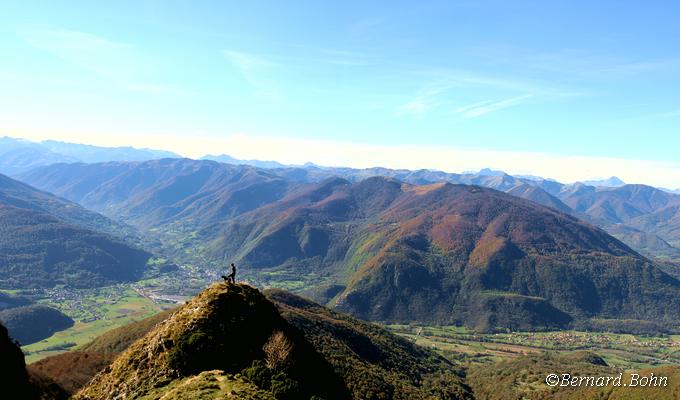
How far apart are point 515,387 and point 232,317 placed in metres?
169

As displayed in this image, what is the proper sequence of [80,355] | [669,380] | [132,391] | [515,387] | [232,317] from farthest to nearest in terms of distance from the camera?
[515,387] → [669,380] → [80,355] → [232,317] → [132,391]

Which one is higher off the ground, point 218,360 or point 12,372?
point 218,360

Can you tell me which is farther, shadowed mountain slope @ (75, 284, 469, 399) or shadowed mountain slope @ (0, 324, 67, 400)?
shadowed mountain slope @ (0, 324, 67, 400)

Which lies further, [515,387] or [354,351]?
[515,387]

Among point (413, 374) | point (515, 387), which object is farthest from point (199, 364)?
point (515, 387)

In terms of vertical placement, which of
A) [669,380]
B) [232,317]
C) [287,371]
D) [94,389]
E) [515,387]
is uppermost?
[232,317]

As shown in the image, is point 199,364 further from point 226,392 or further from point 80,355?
point 80,355

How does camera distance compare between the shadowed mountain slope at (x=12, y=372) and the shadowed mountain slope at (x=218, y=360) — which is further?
the shadowed mountain slope at (x=12, y=372)

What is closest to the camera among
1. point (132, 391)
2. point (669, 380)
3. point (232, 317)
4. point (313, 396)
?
point (132, 391)

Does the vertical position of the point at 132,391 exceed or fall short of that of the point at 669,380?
it exceeds it

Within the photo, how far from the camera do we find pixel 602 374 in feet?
620

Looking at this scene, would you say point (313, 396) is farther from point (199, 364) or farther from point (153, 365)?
point (153, 365)

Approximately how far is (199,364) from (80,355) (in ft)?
365

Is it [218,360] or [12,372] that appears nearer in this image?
[218,360]
